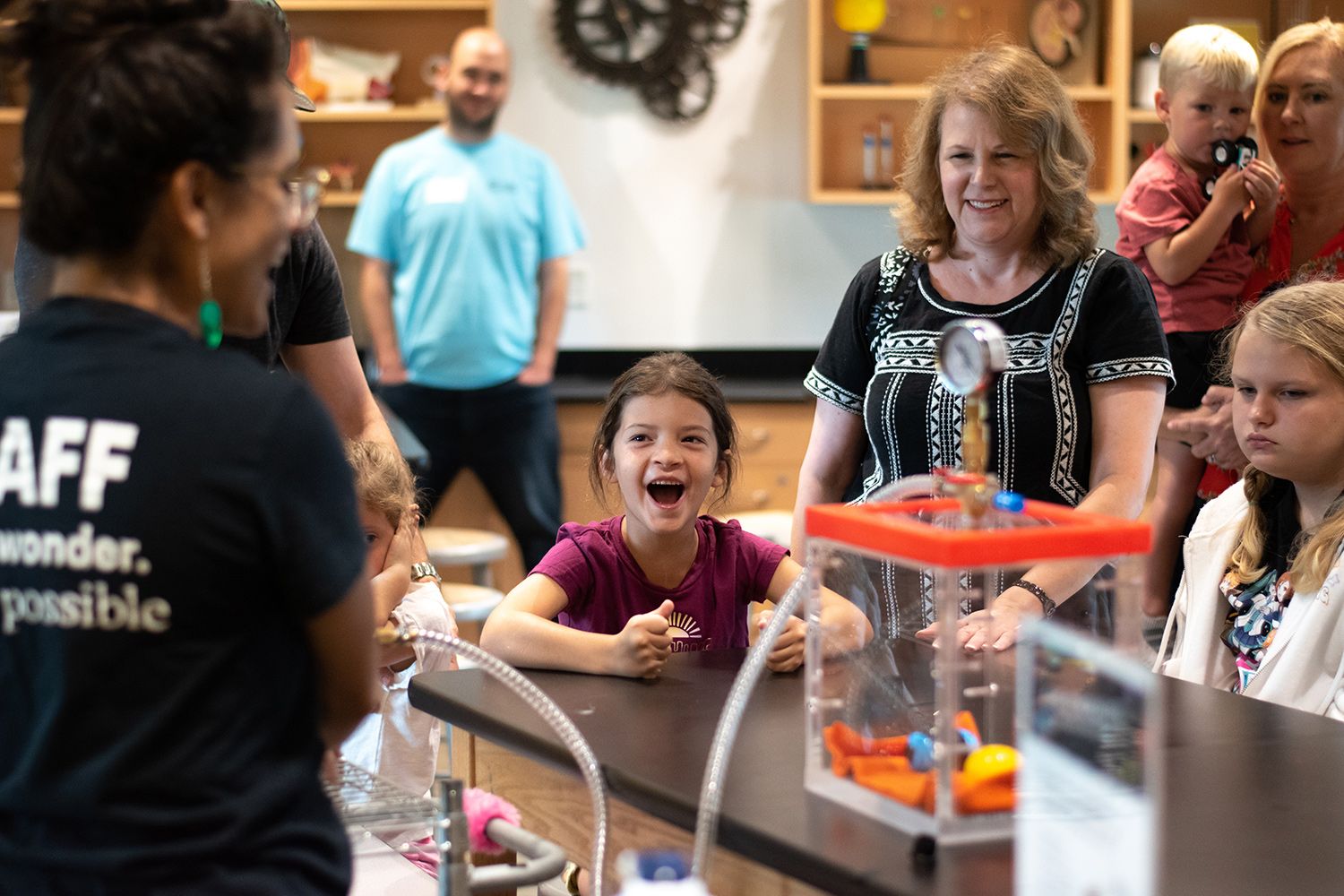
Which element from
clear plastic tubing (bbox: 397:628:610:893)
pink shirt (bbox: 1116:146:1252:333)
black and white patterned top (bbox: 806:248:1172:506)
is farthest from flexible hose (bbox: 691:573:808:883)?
pink shirt (bbox: 1116:146:1252:333)

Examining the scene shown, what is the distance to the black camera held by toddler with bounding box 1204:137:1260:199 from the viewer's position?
2.72 meters

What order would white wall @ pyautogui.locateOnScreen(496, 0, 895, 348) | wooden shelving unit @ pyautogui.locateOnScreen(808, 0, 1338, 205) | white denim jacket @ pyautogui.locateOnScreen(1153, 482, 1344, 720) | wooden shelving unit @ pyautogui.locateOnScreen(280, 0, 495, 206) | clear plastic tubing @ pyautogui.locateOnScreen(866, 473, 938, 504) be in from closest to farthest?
clear plastic tubing @ pyautogui.locateOnScreen(866, 473, 938, 504) < white denim jacket @ pyautogui.locateOnScreen(1153, 482, 1344, 720) < wooden shelving unit @ pyautogui.locateOnScreen(808, 0, 1338, 205) < wooden shelving unit @ pyautogui.locateOnScreen(280, 0, 495, 206) < white wall @ pyautogui.locateOnScreen(496, 0, 895, 348)

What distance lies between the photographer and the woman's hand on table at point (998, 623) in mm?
1006

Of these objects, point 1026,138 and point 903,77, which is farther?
point 903,77

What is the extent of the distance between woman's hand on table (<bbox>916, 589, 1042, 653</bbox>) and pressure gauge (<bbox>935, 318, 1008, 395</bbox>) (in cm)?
16

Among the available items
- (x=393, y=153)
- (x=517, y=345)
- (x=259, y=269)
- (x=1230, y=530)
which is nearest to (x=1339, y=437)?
(x=1230, y=530)

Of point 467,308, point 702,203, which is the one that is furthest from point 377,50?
point 702,203

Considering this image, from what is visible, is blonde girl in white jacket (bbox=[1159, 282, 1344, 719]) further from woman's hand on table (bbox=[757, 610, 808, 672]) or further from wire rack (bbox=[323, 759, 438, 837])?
wire rack (bbox=[323, 759, 438, 837])

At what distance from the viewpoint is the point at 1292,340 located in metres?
1.81

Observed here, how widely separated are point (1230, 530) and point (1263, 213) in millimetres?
1034

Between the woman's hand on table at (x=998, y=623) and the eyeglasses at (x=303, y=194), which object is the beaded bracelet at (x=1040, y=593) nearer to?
the woman's hand on table at (x=998, y=623)

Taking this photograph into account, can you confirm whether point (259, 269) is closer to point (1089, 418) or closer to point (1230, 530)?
point (1089, 418)

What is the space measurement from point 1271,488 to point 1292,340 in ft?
0.69

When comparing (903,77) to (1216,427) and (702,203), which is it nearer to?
(702,203)
